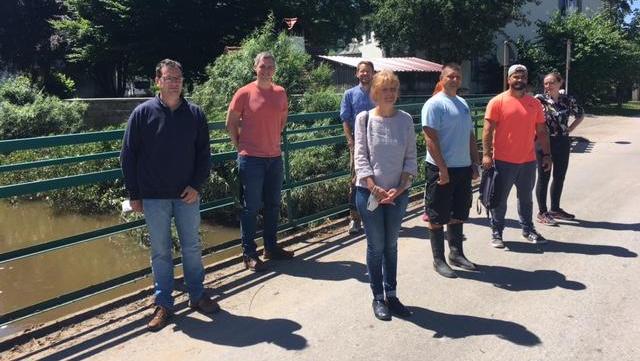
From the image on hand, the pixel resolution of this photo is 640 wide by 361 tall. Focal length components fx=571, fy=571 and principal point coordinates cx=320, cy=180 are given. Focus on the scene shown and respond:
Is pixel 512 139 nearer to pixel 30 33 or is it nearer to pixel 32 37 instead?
pixel 32 37

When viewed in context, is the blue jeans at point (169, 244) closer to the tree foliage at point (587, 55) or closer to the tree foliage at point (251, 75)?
the tree foliage at point (251, 75)

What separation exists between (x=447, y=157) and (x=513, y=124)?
1.14 meters

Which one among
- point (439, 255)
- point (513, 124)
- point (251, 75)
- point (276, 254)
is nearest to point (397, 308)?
point (439, 255)

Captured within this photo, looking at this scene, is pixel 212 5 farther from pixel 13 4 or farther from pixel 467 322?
pixel 467 322

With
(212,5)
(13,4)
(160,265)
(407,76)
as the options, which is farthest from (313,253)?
(13,4)

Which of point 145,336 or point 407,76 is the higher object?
point 407,76

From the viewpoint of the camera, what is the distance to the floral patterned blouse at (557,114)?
6.48 m

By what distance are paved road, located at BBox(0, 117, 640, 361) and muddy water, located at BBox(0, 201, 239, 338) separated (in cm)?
170

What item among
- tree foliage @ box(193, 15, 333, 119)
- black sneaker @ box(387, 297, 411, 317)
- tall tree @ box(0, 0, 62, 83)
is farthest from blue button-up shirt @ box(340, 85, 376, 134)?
tall tree @ box(0, 0, 62, 83)

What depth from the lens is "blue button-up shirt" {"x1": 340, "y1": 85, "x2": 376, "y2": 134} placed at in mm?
5852

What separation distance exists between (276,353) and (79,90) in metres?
35.4

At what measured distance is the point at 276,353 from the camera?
365 centimetres

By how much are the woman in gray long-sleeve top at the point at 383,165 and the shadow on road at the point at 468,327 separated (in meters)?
0.29

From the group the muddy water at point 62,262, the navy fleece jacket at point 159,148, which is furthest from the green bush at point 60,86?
the navy fleece jacket at point 159,148
